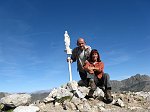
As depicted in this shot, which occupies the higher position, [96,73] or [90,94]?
[96,73]

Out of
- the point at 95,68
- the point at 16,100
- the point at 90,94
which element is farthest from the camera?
the point at 90,94

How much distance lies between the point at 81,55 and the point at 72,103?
3.14m

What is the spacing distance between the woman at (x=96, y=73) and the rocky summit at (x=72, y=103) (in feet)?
2.51

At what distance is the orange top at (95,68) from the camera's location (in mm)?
16469

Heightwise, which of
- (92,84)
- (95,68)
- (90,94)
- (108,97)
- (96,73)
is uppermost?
(95,68)

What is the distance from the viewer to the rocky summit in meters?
16.1

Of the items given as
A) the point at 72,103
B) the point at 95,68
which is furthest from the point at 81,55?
the point at 72,103

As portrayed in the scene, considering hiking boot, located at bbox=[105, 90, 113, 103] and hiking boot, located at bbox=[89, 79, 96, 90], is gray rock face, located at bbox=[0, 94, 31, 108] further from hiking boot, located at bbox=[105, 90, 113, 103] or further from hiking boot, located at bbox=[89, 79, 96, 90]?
hiking boot, located at bbox=[105, 90, 113, 103]

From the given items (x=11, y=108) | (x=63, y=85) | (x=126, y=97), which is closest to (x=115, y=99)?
(x=126, y=97)

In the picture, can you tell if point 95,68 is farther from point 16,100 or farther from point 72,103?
point 16,100

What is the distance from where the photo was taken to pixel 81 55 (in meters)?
17.7

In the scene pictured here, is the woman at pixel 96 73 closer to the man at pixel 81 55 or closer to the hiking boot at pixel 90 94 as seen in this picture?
the hiking boot at pixel 90 94

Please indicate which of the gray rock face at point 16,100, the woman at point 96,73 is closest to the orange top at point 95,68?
the woman at point 96,73

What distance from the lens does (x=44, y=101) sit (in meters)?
17.0
